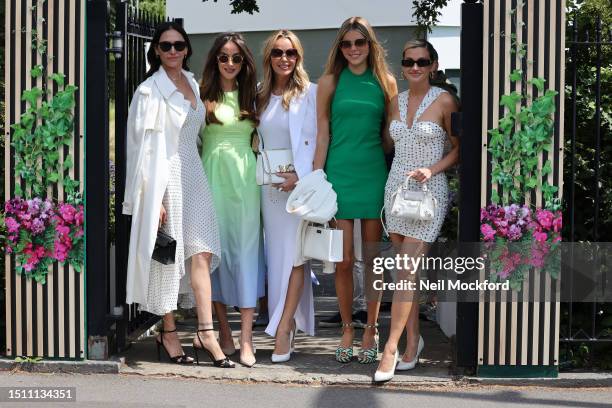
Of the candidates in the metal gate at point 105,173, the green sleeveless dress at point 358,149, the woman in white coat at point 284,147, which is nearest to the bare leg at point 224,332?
the woman in white coat at point 284,147

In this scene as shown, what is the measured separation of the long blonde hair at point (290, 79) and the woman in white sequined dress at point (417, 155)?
0.71 m

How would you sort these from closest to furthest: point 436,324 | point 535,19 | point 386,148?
point 535,19 < point 386,148 < point 436,324

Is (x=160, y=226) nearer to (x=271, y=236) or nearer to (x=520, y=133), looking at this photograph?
(x=271, y=236)

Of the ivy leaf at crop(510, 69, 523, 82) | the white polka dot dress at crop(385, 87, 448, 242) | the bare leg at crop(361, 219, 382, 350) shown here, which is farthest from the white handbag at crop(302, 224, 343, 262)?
the ivy leaf at crop(510, 69, 523, 82)

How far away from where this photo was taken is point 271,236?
6.39 metres

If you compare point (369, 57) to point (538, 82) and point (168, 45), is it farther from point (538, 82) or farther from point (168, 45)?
point (168, 45)

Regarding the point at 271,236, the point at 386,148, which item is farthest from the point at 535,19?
the point at 271,236

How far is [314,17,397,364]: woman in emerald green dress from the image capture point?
6066 millimetres

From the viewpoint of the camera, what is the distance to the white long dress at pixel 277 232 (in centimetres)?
628

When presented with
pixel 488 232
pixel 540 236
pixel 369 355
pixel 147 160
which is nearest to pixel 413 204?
pixel 488 232

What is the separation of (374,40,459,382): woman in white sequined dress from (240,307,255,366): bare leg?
0.89m

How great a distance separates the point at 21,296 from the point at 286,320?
1.67 m

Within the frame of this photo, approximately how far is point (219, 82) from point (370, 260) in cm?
151

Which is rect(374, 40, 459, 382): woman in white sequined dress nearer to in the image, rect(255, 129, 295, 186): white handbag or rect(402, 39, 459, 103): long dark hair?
rect(402, 39, 459, 103): long dark hair
